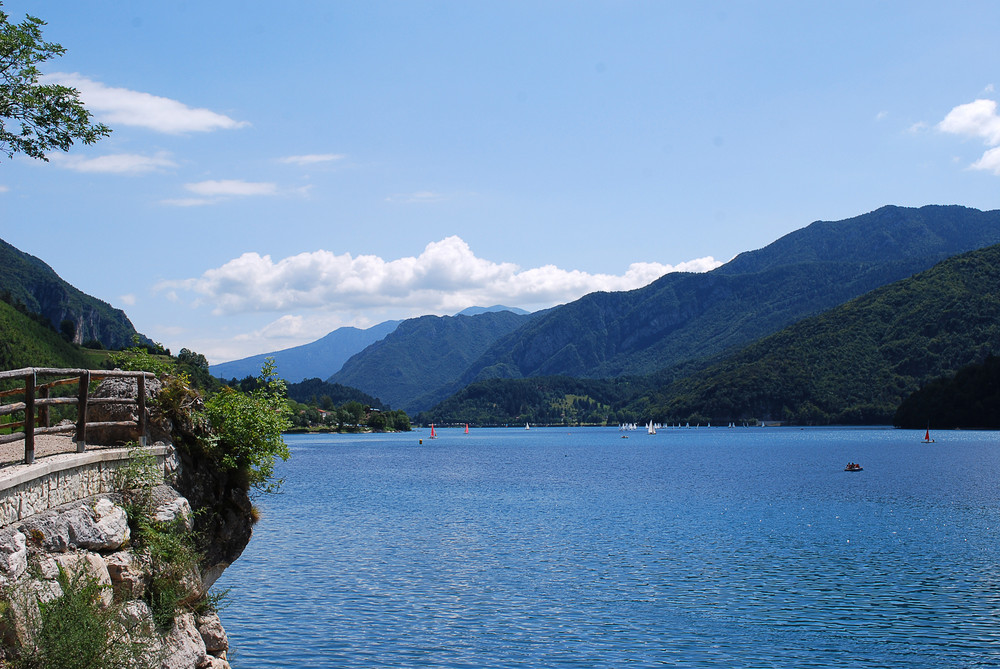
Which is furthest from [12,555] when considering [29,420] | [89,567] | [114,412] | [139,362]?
[139,362]

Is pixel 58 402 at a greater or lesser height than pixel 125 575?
greater

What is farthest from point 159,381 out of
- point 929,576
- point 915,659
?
point 929,576

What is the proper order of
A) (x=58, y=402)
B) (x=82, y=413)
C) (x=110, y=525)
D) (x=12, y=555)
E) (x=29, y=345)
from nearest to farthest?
(x=12, y=555) → (x=110, y=525) → (x=58, y=402) → (x=82, y=413) → (x=29, y=345)

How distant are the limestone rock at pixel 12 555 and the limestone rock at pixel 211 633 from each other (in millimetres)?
4327

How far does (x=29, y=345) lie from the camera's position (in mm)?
136250

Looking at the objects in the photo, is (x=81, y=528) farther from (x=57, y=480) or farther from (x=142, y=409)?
(x=142, y=409)

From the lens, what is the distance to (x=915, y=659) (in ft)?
66.8

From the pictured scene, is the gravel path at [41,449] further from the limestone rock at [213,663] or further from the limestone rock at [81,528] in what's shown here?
the limestone rock at [213,663]

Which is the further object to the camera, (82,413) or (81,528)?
(82,413)

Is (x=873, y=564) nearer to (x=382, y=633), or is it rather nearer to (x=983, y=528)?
(x=983, y=528)

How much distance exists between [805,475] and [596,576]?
59262mm

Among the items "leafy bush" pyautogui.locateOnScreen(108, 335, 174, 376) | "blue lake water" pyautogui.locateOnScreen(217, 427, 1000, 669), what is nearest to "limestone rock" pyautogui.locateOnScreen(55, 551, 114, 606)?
"leafy bush" pyautogui.locateOnScreen(108, 335, 174, 376)

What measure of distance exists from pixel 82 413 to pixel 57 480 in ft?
5.72

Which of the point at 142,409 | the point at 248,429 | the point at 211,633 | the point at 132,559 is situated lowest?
the point at 211,633
